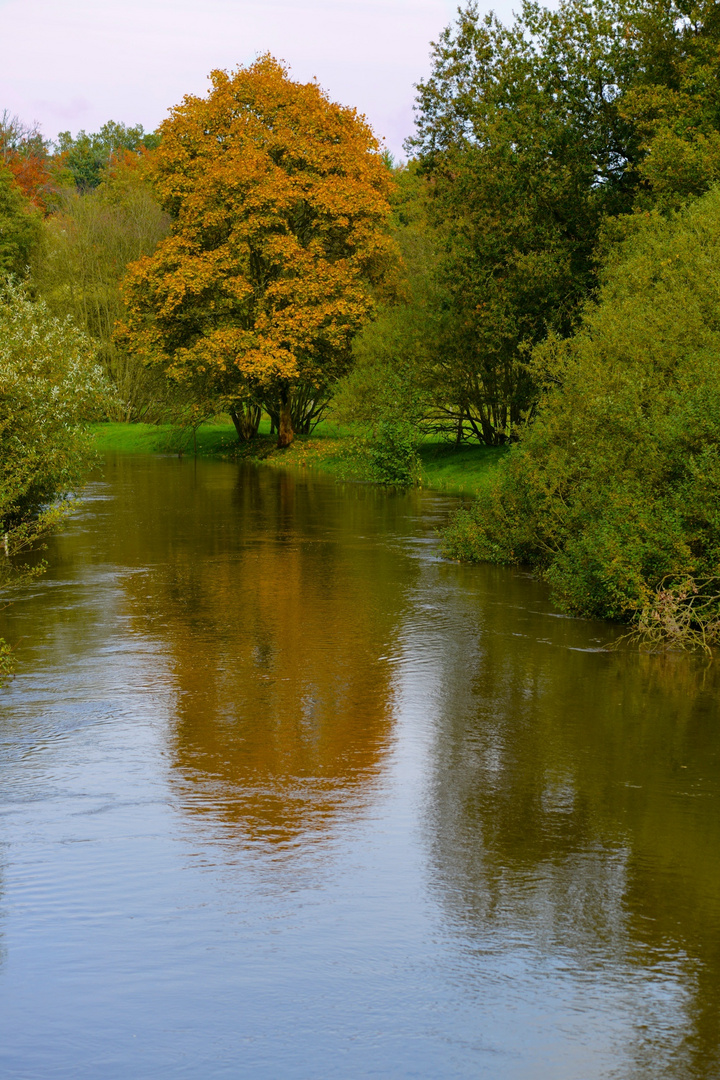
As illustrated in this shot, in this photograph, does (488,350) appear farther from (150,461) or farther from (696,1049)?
(696,1049)

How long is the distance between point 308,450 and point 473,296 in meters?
12.5

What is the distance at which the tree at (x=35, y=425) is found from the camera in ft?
55.1

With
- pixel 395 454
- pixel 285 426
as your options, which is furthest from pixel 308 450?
pixel 395 454

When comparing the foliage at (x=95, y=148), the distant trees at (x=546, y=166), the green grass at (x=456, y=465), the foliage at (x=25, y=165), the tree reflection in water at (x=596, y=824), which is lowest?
the tree reflection in water at (x=596, y=824)

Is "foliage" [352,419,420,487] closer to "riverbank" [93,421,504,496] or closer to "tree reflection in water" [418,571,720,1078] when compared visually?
"riverbank" [93,421,504,496]

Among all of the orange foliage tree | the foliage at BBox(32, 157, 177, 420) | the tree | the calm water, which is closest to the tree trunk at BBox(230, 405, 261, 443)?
the orange foliage tree

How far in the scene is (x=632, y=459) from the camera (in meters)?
13.7

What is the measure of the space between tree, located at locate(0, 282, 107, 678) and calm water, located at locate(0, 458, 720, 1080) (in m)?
3.28

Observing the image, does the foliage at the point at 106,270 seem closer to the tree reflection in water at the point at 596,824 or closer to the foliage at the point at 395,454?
the foliage at the point at 395,454

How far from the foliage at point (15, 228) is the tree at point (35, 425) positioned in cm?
3508


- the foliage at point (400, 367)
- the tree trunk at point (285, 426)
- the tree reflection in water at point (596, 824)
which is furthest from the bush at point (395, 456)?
the tree reflection in water at point (596, 824)

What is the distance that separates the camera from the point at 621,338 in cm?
1577

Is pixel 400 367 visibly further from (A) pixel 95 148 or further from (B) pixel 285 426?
(A) pixel 95 148

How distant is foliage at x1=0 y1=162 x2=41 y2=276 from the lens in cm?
5569
